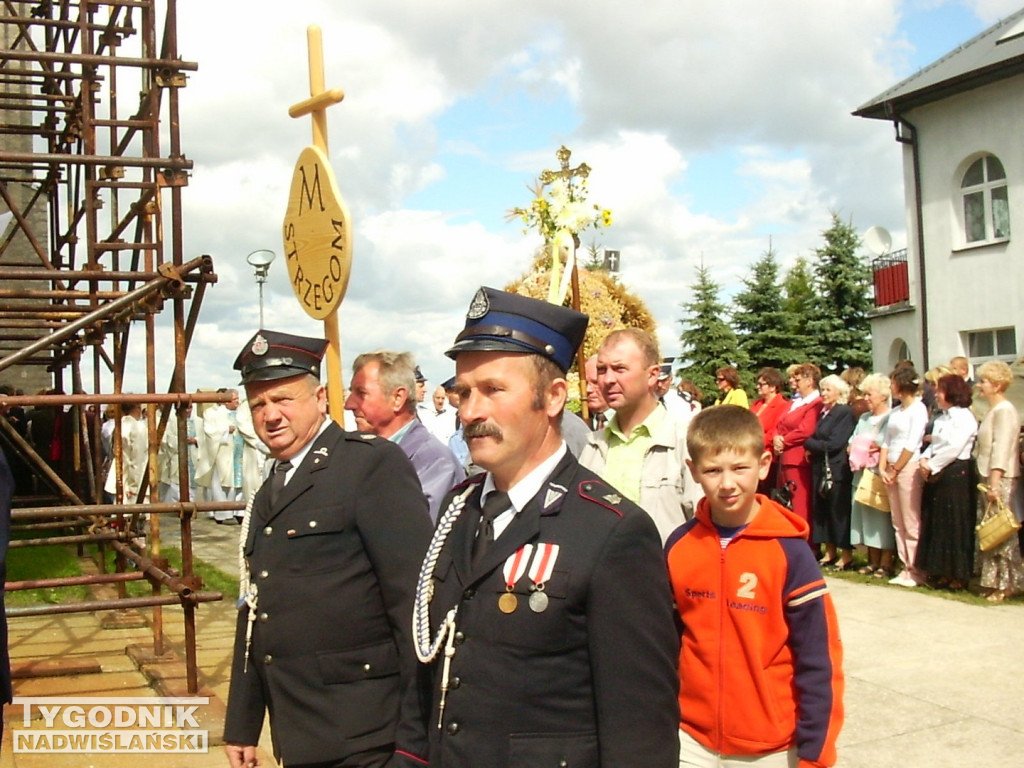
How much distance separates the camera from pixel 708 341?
35.8 meters

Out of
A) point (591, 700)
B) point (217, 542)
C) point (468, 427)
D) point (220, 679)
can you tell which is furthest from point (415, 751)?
point (217, 542)

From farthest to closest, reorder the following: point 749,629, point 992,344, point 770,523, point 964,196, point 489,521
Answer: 1. point 964,196
2. point 992,344
3. point 770,523
4. point 749,629
5. point 489,521

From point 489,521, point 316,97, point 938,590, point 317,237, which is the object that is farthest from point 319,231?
point 938,590

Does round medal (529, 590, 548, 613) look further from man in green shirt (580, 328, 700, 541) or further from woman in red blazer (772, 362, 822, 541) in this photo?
woman in red blazer (772, 362, 822, 541)

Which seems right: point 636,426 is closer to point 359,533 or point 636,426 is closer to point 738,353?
point 359,533

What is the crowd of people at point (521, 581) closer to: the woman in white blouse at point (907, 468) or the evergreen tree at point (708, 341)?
the woman in white blouse at point (907, 468)

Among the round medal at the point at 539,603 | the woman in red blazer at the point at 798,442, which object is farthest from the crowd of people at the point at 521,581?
the woman in red blazer at the point at 798,442

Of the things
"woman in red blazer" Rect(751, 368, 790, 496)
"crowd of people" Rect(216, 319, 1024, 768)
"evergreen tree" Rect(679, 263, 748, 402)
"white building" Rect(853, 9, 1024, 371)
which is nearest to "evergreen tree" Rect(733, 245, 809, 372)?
"evergreen tree" Rect(679, 263, 748, 402)

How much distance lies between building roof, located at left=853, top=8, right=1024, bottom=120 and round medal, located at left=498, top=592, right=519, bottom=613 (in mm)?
19553

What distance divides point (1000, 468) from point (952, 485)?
0.55m

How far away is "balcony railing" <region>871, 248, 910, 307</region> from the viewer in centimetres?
2362

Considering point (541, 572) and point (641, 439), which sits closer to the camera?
point (541, 572)

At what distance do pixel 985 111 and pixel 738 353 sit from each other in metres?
15.3

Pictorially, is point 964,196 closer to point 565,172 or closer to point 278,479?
point 565,172
